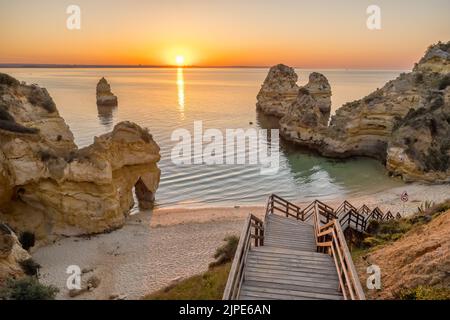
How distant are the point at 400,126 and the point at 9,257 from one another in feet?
124

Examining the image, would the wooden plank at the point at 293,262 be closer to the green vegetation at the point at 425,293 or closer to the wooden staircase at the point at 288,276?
the wooden staircase at the point at 288,276

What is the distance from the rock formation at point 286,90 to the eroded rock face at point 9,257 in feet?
239

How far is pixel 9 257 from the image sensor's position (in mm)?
14914

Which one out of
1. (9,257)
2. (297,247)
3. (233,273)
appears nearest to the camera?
(233,273)

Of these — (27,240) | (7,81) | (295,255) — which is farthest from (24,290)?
(7,81)

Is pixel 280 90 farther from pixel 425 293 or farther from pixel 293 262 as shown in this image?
pixel 425 293

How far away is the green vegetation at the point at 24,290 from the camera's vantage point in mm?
12549

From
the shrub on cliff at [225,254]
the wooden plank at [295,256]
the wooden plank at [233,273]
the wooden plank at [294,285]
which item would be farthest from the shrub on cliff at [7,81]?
the wooden plank at [294,285]

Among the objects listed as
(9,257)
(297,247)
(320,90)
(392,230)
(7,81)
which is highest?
(320,90)

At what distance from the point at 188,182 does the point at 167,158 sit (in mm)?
8552

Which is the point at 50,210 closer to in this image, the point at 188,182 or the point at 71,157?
the point at 71,157

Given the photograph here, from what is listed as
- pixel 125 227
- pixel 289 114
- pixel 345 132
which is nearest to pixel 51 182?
pixel 125 227

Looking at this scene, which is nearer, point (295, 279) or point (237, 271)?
point (237, 271)

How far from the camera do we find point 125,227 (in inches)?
955
